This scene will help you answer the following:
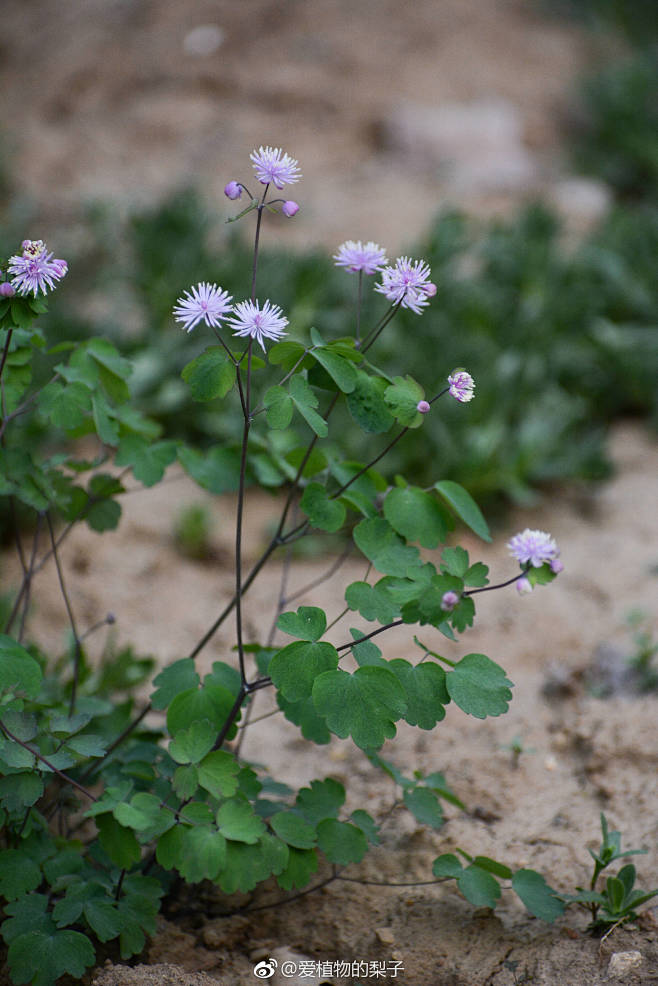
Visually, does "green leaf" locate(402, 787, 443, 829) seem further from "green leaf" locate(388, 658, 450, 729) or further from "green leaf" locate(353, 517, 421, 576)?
"green leaf" locate(353, 517, 421, 576)

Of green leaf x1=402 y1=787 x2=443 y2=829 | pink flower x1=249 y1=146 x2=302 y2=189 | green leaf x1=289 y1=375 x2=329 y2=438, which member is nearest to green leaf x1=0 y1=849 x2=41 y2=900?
green leaf x1=402 y1=787 x2=443 y2=829

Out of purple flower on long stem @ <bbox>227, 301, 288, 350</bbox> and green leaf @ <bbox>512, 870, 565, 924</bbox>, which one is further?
green leaf @ <bbox>512, 870, 565, 924</bbox>

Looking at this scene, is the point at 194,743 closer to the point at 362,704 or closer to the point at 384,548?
the point at 362,704

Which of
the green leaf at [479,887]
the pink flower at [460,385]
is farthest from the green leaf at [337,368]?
the green leaf at [479,887]

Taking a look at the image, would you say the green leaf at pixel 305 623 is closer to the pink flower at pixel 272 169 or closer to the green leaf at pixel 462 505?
the green leaf at pixel 462 505

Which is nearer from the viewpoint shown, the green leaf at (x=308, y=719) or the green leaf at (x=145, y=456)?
the green leaf at (x=308, y=719)

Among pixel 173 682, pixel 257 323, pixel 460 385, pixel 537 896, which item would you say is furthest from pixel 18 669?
pixel 537 896
